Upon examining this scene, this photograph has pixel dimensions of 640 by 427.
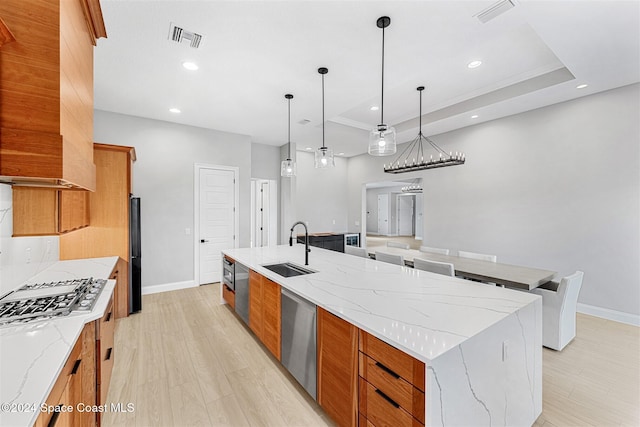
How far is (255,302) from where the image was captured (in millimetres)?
2725

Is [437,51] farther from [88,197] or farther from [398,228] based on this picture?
[398,228]

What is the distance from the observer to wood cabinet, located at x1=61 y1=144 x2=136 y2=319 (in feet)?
10.8

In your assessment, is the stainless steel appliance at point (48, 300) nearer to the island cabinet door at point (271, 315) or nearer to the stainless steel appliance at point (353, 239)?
the island cabinet door at point (271, 315)

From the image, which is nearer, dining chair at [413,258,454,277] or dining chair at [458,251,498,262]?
dining chair at [413,258,454,277]

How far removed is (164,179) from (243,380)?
3711 mm

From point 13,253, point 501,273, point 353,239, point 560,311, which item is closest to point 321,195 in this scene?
point 353,239

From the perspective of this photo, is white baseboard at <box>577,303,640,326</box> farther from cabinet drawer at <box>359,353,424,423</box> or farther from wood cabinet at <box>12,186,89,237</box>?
wood cabinet at <box>12,186,89,237</box>

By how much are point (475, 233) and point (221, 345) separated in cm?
453

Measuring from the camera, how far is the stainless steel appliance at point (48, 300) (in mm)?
1374

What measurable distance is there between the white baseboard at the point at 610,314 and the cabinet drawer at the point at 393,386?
4.07m

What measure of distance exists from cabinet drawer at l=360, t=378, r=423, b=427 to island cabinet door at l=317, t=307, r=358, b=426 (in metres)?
0.06

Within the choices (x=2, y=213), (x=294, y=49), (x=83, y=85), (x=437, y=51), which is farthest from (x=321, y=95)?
(x=2, y=213)

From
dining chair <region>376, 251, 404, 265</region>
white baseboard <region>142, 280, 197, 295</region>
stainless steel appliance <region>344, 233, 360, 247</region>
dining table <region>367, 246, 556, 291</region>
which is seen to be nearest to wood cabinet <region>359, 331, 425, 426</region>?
dining table <region>367, 246, 556, 291</region>

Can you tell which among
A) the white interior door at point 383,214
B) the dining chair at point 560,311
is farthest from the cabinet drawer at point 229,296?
the white interior door at point 383,214
